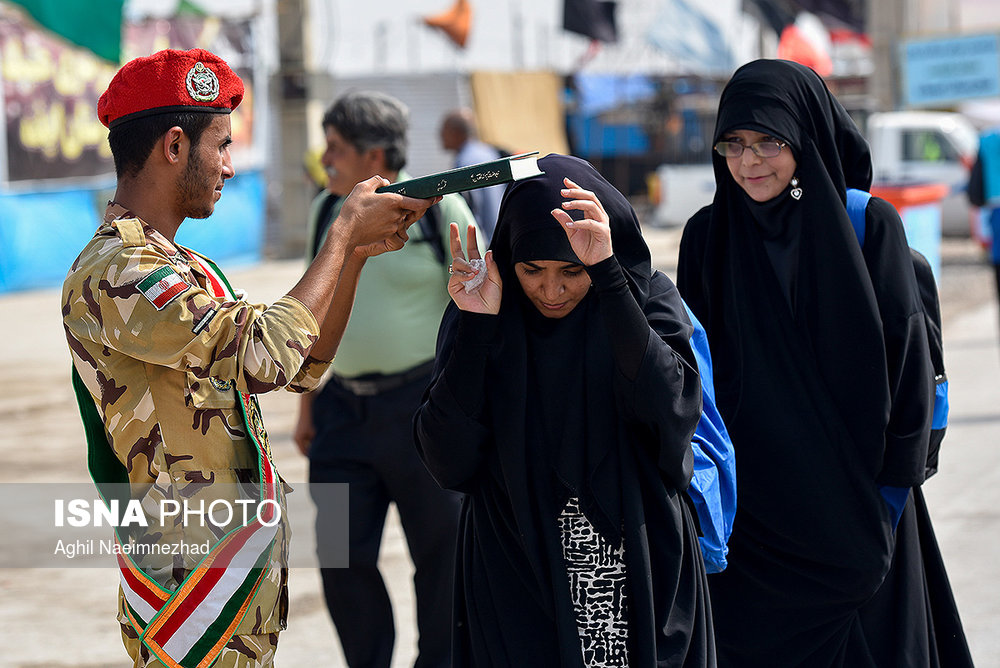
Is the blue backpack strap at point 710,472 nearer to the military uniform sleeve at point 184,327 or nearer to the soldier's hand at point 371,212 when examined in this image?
the soldier's hand at point 371,212

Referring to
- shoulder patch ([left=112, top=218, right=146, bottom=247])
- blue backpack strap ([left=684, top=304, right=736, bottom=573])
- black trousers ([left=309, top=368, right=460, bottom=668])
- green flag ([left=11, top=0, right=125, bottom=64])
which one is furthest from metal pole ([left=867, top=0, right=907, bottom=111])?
shoulder patch ([left=112, top=218, right=146, bottom=247])

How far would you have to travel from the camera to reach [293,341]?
2.19m

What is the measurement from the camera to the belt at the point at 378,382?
3.92 m

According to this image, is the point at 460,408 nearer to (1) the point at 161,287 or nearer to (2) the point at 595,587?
(2) the point at 595,587

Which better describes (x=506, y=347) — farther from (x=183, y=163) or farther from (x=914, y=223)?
(x=914, y=223)

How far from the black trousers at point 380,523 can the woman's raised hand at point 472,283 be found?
1460 mm

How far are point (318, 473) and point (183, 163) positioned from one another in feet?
5.96

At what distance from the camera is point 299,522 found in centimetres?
598

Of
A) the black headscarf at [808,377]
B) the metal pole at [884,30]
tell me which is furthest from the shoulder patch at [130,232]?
the metal pole at [884,30]

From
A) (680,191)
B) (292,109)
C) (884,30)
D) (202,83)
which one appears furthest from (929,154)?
(202,83)

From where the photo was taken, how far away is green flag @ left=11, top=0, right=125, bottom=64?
48.1 feet

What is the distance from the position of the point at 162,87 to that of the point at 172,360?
0.48m

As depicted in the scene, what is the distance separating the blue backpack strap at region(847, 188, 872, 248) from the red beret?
161cm

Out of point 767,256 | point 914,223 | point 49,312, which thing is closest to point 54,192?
point 49,312
